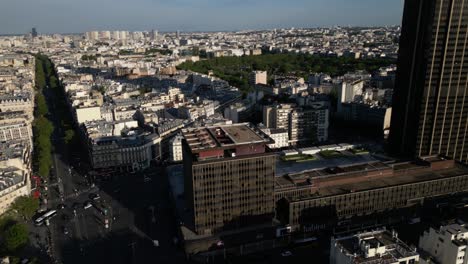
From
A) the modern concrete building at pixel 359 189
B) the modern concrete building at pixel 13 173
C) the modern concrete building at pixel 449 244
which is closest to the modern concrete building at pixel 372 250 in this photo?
the modern concrete building at pixel 449 244

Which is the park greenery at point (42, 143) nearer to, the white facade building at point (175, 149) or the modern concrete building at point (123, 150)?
the modern concrete building at point (123, 150)

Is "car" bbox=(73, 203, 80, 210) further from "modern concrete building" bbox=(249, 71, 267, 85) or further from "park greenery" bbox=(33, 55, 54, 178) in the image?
"modern concrete building" bbox=(249, 71, 267, 85)

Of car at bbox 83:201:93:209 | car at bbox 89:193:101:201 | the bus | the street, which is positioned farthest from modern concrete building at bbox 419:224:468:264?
the bus

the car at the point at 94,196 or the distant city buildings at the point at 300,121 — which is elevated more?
the distant city buildings at the point at 300,121

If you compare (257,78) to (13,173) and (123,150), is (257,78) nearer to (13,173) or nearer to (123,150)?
(123,150)

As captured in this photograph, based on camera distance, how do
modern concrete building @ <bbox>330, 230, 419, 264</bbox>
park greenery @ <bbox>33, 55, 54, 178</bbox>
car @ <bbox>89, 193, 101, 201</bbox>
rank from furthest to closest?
1. park greenery @ <bbox>33, 55, 54, 178</bbox>
2. car @ <bbox>89, 193, 101, 201</bbox>
3. modern concrete building @ <bbox>330, 230, 419, 264</bbox>

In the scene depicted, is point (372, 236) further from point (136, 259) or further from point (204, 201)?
point (136, 259)
